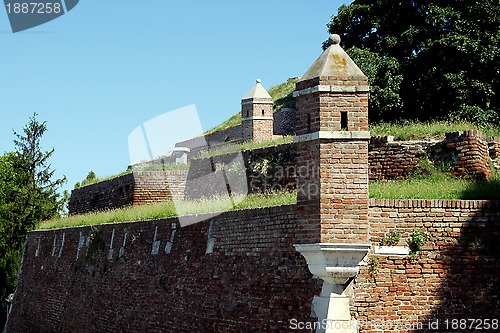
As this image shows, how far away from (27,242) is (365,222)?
69.8ft

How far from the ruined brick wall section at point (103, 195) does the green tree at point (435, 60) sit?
9421 mm

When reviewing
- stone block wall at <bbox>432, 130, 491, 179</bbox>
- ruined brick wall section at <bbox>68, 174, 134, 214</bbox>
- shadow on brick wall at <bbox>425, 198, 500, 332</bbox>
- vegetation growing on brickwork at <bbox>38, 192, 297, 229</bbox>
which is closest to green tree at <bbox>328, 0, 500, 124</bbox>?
stone block wall at <bbox>432, 130, 491, 179</bbox>

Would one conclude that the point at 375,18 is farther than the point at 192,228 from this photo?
Yes

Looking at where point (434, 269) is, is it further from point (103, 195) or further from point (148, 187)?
point (103, 195)

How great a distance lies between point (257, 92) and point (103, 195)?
321 inches

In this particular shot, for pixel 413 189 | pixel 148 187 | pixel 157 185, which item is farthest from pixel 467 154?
pixel 148 187

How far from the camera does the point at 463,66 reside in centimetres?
2389

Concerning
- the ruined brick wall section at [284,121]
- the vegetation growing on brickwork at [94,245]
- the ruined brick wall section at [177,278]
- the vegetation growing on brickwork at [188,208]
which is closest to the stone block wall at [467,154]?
the vegetation growing on brickwork at [188,208]

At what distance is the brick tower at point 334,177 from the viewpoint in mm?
10531

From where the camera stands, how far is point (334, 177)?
10.6 meters

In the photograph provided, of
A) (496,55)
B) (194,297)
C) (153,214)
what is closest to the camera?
(194,297)

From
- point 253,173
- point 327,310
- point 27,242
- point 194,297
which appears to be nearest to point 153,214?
point 253,173

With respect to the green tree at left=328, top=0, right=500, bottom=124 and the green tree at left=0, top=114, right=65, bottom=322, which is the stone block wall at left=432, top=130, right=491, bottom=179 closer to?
the green tree at left=328, top=0, right=500, bottom=124

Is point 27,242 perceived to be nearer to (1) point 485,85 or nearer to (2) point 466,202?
(1) point 485,85
